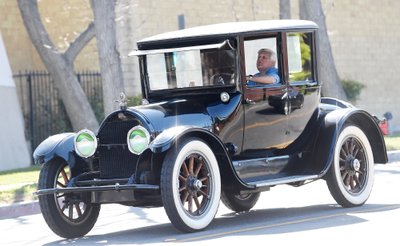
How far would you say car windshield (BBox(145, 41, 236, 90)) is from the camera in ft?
33.2

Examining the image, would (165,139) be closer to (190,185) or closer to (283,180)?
(190,185)

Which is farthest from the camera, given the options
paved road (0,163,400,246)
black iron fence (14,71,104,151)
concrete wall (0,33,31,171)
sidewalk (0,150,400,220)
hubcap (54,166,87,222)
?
black iron fence (14,71,104,151)

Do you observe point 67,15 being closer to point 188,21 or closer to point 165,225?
point 188,21

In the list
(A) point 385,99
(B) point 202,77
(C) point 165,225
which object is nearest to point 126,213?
(C) point 165,225

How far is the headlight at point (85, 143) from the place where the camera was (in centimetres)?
944

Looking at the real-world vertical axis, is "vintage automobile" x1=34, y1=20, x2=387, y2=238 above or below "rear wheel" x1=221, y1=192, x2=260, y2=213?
above

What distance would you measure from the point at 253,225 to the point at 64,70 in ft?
40.7

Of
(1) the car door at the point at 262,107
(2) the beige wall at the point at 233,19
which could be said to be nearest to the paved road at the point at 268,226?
(1) the car door at the point at 262,107

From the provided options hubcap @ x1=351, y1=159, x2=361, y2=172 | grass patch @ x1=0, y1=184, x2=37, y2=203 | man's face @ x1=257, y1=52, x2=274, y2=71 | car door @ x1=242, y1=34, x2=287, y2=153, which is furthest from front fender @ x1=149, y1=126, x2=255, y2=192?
grass patch @ x1=0, y1=184, x2=37, y2=203

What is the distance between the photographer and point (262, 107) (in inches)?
401

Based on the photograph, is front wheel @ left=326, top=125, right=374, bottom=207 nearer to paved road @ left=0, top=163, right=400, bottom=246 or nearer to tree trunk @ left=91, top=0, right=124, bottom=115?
paved road @ left=0, top=163, right=400, bottom=246

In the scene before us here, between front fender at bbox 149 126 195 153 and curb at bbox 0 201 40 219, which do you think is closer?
front fender at bbox 149 126 195 153

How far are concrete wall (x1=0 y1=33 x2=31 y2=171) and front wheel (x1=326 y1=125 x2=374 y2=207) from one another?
11.2 m

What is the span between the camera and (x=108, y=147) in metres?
9.50
